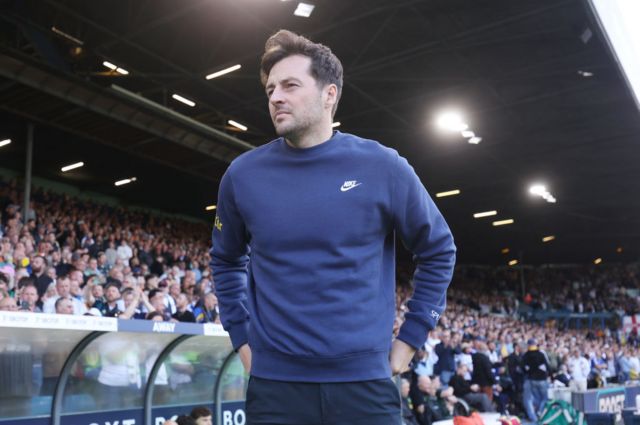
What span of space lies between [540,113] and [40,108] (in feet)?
43.4

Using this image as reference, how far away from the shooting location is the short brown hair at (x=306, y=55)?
235 cm

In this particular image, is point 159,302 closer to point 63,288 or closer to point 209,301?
point 63,288

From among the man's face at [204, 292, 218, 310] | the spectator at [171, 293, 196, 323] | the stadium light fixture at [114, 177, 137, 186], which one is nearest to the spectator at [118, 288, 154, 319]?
the spectator at [171, 293, 196, 323]

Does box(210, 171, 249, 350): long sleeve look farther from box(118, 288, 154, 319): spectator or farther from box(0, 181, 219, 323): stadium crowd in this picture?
box(118, 288, 154, 319): spectator

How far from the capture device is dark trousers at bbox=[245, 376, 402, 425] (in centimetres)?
210

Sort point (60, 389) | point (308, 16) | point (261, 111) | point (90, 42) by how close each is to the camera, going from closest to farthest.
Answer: point (60, 389)
point (308, 16)
point (90, 42)
point (261, 111)

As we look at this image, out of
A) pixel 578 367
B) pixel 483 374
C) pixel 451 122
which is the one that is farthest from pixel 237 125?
pixel 578 367

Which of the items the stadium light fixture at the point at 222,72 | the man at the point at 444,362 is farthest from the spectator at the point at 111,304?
the man at the point at 444,362

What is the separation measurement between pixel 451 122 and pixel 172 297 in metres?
10.1

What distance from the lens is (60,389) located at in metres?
7.45

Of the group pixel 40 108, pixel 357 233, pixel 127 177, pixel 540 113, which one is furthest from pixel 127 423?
pixel 127 177

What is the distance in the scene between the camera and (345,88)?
17344mm

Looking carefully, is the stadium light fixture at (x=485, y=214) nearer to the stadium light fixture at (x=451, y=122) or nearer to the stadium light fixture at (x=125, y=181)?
the stadium light fixture at (x=451, y=122)

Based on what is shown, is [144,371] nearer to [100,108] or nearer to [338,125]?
[100,108]
